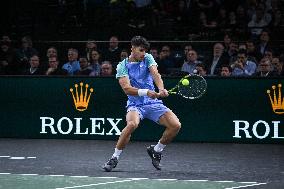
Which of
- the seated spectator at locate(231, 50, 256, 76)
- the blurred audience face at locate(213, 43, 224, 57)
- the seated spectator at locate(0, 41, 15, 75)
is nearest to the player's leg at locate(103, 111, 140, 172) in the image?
the seated spectator at locate(231, 50, 256, 76)

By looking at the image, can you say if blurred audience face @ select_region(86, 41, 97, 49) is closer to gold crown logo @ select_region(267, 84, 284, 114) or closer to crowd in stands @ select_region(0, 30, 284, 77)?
crowd in stands @ select_region(0, 30, 284, 77)

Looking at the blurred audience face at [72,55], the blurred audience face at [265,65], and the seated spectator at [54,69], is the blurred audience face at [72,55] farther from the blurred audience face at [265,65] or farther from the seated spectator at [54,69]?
the blurred audience face at [265,65]

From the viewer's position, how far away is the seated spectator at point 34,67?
16641mm

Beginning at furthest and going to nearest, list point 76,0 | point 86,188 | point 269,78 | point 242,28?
point 76,0, point 242,28, point 269,78, point 86,188

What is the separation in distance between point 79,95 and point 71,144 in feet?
4.09

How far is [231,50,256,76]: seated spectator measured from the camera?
15.6m

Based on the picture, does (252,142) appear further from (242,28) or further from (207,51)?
(242,28)

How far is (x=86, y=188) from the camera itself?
9.60 m

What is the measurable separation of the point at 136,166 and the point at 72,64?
5.20 m

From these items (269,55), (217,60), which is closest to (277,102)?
(269,55)

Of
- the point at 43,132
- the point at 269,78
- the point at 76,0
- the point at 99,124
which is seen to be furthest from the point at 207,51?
the point at 76,0

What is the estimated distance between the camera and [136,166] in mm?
11953

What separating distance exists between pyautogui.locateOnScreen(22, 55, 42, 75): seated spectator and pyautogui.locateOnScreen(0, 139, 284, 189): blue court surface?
1475mm

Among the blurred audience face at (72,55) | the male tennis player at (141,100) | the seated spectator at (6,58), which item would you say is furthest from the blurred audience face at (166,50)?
the male tennis player at (141,100)
